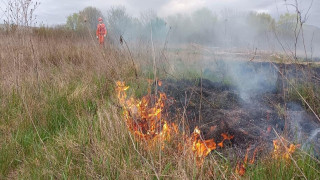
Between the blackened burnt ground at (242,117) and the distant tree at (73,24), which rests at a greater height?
the distant tree at (73,24)

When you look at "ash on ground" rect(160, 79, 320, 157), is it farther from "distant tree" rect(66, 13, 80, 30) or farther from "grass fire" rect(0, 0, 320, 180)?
"distant tree" rect(66, 13, 80, 30)

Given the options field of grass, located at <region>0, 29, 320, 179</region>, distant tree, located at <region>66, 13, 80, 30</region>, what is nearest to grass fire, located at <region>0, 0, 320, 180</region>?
field of grass, located at <region>0, 29, 320, 179</region>

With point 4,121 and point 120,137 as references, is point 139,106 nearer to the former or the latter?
point 120,137

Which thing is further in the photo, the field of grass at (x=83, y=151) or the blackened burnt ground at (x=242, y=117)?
the blackened burnt ground at (x=242, y=117)

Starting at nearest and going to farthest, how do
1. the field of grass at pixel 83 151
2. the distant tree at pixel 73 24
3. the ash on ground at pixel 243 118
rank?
1. the field of grass at pixel 83 151
2. the ash on ground at pixel 243 118
3. the distant tree at pixel 73 24

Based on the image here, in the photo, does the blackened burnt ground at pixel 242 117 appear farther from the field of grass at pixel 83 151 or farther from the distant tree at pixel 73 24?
the distant tree at pixel 73 24

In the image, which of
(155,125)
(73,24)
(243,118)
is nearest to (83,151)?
(155,125)

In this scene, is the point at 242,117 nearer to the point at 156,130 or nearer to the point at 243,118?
the point at 243,118

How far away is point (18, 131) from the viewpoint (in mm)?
2711

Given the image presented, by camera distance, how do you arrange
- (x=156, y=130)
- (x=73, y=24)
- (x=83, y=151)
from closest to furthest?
1. (x=83, y=151)
2. (x=156, y=130)
3. (x=73, y=24)

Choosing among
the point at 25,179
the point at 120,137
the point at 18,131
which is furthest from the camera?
the point at 18,131

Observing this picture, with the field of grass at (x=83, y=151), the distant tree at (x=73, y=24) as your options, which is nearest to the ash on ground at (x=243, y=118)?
the field of grass at (x=83, y=151)

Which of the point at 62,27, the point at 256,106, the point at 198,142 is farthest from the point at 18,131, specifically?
the point at 62,27

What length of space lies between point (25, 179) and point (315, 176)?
251 centimetres
